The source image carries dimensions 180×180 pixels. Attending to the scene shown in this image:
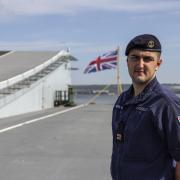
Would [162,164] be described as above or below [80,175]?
above

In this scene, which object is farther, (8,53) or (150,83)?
(8,53)

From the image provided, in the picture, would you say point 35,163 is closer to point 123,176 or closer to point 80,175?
point 80,175

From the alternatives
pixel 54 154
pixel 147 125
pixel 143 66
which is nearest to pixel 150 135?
pixel 147 125

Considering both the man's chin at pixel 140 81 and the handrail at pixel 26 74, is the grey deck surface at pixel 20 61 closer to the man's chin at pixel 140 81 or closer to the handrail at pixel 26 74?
the handrail at pixel 26 74

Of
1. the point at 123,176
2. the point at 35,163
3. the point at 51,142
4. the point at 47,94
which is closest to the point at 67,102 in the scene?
the point at 47,94

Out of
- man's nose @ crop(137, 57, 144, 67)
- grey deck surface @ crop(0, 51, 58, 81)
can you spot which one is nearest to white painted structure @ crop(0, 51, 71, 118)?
grey deck surface @ crop(0, 51, 58, 81)

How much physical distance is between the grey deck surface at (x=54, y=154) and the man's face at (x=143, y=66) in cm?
455

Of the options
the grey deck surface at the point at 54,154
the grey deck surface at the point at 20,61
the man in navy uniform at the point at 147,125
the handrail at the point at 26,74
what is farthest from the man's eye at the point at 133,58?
the grey deck surface at the point at 20,61

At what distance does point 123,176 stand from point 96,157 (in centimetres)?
638

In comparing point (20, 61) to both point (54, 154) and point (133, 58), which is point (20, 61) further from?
point (133, 58)

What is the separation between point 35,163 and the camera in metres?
8.74

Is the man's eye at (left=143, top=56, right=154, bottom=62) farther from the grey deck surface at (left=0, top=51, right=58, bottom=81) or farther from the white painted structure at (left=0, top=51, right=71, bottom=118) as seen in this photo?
the grey deck surface at (left=0, top=51, right=58, bottom=81)

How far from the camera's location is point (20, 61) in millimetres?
42031

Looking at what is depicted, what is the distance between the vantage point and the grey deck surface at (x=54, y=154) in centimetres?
786
